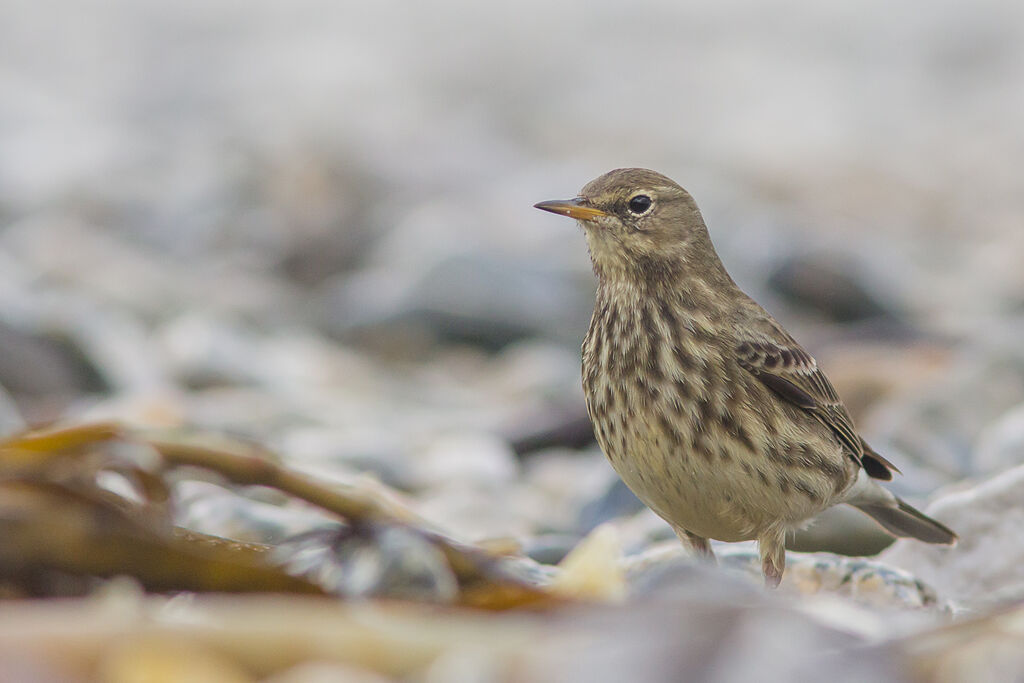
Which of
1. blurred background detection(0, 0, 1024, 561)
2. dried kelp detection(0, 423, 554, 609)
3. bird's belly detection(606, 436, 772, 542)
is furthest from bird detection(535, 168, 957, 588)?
dried kelp detection(0, 423, 554, 609)

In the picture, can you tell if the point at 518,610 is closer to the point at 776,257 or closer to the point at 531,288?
the point at 531,288

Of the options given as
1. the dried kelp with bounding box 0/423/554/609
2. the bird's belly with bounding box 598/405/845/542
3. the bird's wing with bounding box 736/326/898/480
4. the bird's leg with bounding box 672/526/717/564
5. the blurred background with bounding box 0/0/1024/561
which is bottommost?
the dried kelp with bounding box 0/423/554/609

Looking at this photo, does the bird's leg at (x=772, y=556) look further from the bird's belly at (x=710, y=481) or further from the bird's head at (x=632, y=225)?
the bird's head at (x=632, y=225)

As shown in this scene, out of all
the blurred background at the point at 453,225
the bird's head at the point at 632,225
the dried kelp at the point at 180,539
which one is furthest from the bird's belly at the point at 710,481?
the dried kelp at the point at 180,539

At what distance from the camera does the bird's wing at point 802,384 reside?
185 inches

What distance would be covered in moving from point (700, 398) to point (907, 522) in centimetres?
89

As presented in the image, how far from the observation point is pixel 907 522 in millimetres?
4742

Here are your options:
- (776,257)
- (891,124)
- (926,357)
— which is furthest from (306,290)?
(891,124)

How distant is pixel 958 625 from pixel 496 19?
1277 inches

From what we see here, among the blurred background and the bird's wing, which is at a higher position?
the blurred background

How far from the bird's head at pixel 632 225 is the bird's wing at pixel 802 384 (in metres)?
0.44

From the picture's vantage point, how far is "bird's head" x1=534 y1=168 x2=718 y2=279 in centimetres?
496

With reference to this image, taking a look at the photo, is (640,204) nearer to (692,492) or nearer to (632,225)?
(632,225)

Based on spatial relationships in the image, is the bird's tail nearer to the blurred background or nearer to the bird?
the bird
